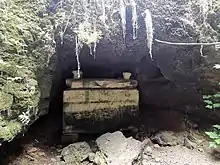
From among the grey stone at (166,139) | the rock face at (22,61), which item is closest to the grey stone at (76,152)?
the rock face at (22,61)

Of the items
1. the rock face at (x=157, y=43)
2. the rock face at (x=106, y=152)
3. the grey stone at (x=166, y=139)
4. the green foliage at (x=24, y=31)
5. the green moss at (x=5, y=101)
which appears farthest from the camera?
the grey stone at (x=166, y=139)

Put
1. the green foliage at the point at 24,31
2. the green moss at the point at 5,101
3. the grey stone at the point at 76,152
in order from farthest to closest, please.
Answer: the grey stone at the point at 76,152 → the green foliage at the point at 24,31 → the green moss at the point at 5,101

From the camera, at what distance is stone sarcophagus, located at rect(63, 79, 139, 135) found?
3031mm

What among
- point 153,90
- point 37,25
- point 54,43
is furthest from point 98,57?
point 153,90

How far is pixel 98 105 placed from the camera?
3.12 meters

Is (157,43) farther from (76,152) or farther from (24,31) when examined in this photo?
(76,152)

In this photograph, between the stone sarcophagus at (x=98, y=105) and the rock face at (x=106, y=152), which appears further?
the stone sarcophagus at (x=98, y=105)

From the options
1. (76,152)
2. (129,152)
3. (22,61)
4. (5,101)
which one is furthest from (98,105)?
(5,101)

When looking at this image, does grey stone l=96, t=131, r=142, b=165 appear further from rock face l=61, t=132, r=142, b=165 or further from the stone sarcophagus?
the stone sarcophagus

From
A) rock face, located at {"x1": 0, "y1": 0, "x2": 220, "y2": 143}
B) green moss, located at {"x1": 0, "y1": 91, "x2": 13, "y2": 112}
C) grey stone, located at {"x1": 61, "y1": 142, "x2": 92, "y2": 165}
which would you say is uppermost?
rock face, located at {"x1": 0, "y1": 0, "x2": 220, "y2": 143}

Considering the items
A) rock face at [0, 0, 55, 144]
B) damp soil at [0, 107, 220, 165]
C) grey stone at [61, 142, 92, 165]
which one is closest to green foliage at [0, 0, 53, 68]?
rock face at [0, 0, 55, 144]

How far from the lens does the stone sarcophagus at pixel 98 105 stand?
3031 millimetres

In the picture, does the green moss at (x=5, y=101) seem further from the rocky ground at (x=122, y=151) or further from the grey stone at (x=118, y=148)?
the grey stone at (x=118, y=148)

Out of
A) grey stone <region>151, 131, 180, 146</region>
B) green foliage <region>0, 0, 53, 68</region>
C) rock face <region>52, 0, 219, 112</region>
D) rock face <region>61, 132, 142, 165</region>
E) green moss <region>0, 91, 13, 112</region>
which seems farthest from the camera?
grey stone <region>151, 131, 180, 146</region>
